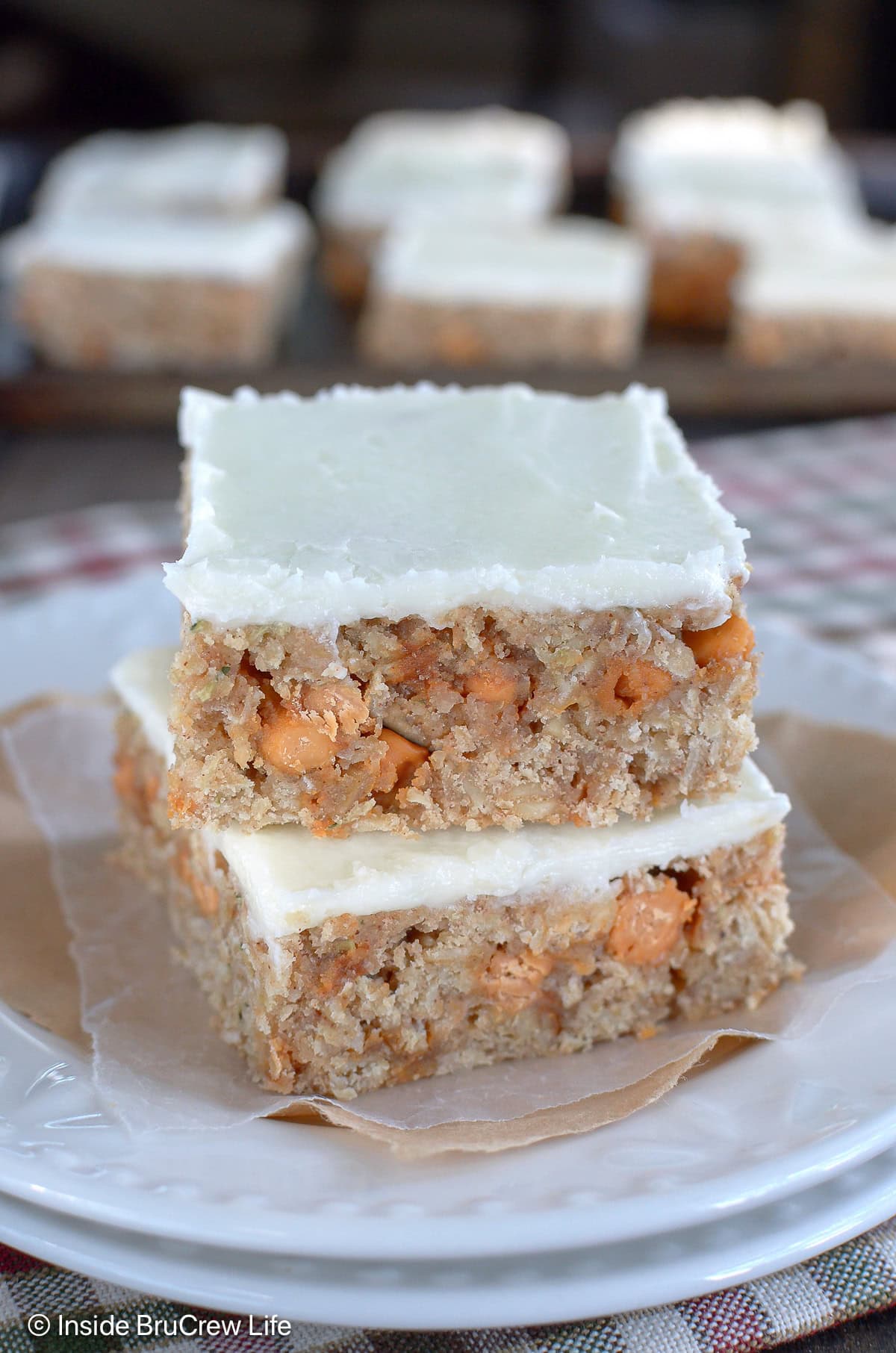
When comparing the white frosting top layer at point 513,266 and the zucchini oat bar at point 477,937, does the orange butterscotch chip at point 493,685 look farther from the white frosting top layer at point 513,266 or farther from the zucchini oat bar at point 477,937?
the white frosting top layer at point 513,266

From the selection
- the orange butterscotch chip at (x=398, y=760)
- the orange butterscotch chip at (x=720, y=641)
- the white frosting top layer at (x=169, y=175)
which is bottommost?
the white frosting top layer at (x=169, y=175)

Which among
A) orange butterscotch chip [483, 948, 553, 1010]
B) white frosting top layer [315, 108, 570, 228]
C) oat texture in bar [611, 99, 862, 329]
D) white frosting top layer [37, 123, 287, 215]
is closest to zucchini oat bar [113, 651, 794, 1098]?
orange butterscotch chip [483, 948, 553, 1010]

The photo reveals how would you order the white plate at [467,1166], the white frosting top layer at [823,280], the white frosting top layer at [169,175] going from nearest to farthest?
the white plate at [467,1166] < the white frosting top layer at [823,280] < the white frosting top layer at [169,175]

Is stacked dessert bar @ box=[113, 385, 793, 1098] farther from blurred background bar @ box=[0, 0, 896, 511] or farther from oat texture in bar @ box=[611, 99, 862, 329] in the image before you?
blurred background bar @ box=[0, 0, 896, 511]

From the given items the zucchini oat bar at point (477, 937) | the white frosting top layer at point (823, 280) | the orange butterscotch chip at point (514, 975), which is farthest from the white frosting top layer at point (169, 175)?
the orange butterscotch chip at point (514, 975)

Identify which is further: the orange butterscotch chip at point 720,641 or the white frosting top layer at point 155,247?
Result: the white frosting top layer at point 155,247

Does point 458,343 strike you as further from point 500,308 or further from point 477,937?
point 477,937

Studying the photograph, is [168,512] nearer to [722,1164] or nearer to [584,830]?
[584,830]
